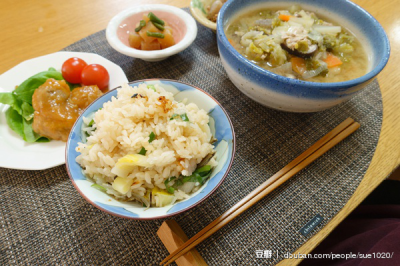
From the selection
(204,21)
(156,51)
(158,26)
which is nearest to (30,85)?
(156,51)

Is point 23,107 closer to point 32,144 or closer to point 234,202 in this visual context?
point 32,144

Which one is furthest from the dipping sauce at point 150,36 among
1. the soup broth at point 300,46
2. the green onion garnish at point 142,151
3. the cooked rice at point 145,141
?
the green onion garnish at point 142,151

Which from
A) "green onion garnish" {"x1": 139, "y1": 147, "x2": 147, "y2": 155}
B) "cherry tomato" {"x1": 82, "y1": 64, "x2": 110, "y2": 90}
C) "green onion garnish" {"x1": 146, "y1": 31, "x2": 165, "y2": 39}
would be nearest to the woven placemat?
"green onion garnish" {"x1": 139, "y1": 147, "x2": 147, "y2": 155}

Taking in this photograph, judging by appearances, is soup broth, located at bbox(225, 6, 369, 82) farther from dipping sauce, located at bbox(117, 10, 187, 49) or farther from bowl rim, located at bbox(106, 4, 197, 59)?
dipping sauce, located at bbox(117, 10, 187, 49)

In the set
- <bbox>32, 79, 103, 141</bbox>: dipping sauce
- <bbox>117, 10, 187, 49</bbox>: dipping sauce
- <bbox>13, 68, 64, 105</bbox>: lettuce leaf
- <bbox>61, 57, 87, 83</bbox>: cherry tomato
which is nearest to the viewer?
<bbox>32, 79, 103, 141</bbox>: dipping sauce

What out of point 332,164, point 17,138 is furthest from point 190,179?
point 17,138

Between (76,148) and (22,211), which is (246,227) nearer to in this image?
(76,148)

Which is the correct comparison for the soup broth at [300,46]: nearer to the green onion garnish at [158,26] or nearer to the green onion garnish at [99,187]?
the green onion garnish at [158,26]

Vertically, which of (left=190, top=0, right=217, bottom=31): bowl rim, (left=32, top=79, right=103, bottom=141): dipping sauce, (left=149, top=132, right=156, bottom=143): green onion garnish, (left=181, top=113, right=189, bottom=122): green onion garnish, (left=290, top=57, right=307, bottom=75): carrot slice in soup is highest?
(left=290, top=57, right=307, bottom=75): carrot slice in soup
